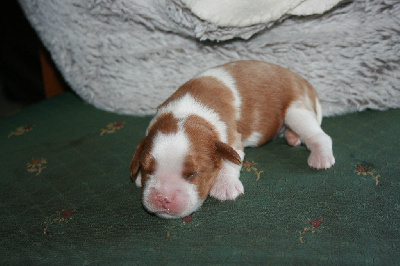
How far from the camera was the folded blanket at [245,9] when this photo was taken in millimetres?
2178

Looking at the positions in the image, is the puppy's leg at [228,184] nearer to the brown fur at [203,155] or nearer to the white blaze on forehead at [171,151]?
the brown fur at [203,155]

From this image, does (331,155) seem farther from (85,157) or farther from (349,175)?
(85,157)

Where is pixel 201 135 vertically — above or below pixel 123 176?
above

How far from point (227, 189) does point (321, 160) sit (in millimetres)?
517

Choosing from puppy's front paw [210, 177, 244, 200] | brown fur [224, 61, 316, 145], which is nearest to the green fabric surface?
puppy's front paw [210, 177, 244, 200]

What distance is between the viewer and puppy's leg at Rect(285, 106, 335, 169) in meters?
1.89

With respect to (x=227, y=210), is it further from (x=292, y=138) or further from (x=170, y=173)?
(x=292, y=138)

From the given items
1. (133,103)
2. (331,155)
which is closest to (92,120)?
(133,103)

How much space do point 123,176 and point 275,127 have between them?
0.88 m

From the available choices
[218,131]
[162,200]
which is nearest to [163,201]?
[162,200]

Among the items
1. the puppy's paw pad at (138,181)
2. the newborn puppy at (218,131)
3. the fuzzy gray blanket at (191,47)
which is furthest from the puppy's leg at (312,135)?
the puppy's paw pad at (138,181)

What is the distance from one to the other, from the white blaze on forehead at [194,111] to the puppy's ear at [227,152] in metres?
0.15

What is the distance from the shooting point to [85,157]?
7.25ft

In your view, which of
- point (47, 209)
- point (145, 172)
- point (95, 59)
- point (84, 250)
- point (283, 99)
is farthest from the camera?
point (95, 59)
